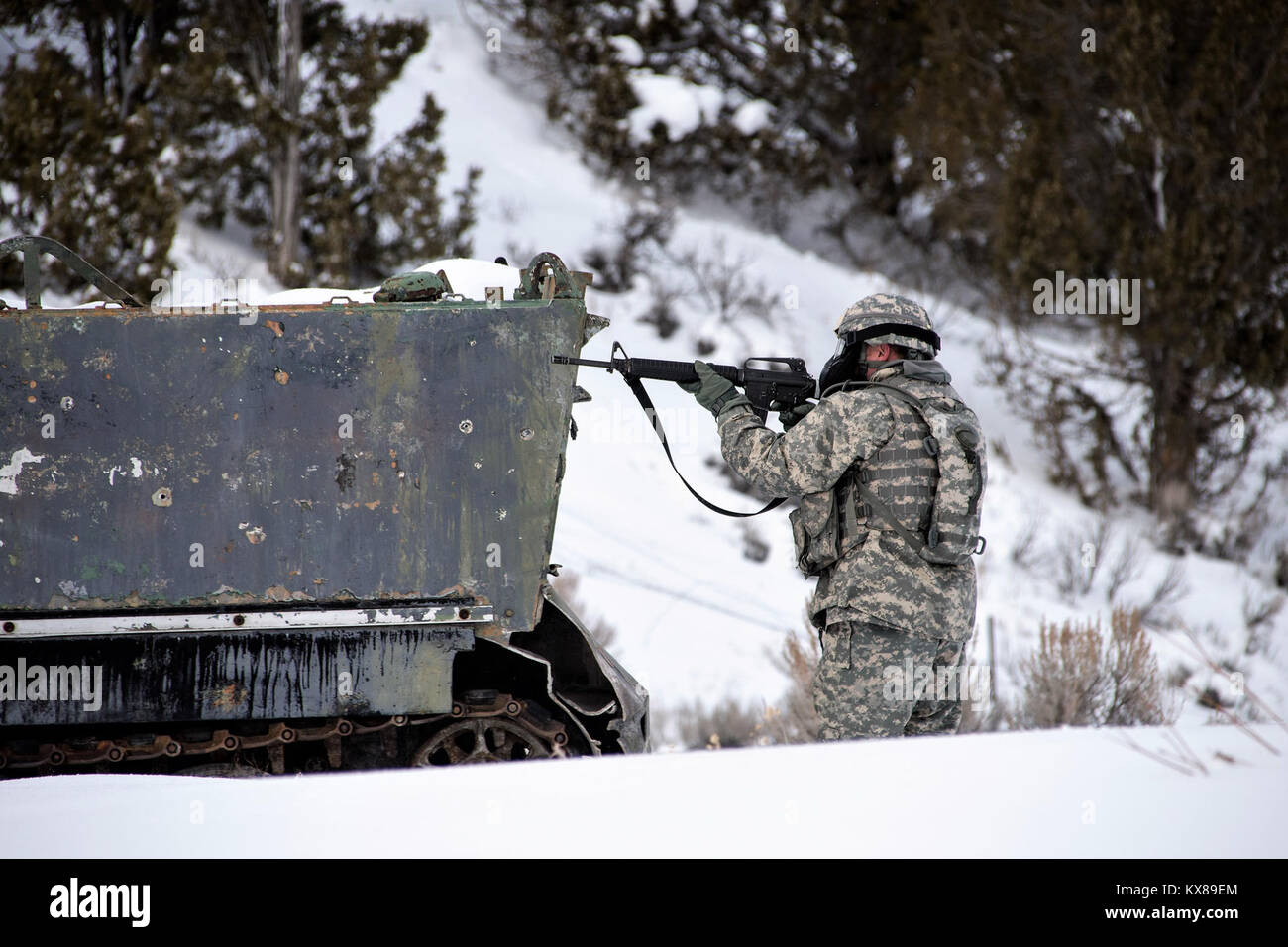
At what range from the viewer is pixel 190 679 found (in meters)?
4.24

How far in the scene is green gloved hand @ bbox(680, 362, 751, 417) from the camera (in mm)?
4484

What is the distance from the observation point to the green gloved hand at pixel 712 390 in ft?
14.7

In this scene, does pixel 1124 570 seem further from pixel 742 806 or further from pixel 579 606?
pixel 742 806

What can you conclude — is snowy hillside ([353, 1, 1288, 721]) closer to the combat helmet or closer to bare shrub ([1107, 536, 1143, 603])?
bare shrub ([1107, 536, 1143, 603])

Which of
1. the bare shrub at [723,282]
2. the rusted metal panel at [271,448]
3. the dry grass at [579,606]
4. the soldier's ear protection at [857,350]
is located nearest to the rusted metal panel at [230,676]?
the rusted metal panel at [271,448]

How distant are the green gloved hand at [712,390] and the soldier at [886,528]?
0.35 ft

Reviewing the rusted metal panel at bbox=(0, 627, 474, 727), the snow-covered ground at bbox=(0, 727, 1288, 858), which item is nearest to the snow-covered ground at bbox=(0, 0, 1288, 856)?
the snow-covered ground at bbox=(0, 727, 1288, 858)

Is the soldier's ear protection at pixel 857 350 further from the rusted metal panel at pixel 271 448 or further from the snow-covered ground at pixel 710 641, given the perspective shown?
the snow-covered ground at pixel 710 641

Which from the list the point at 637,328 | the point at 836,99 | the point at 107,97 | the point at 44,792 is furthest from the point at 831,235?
the point at 44,792

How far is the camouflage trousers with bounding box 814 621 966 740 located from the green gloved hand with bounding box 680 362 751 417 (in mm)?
881

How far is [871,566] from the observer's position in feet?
14.0

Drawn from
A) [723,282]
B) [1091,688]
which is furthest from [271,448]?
[723,282]

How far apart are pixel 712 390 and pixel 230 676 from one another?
6.40 ft
